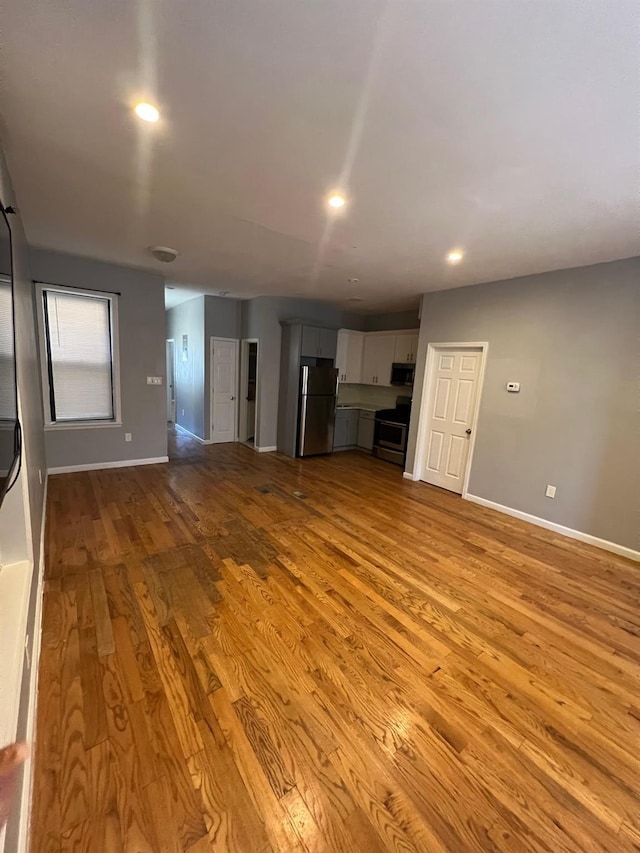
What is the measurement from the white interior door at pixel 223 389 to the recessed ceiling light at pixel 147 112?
191 inches

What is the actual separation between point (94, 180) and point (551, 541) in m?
4.98

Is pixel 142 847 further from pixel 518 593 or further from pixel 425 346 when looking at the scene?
pixel 425 346

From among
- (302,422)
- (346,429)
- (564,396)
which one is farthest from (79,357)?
(564,396)

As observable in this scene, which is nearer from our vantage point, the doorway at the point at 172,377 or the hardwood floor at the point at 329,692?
the hardwood floor at the point at 329,692

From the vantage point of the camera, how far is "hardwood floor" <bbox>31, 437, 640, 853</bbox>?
1236mm

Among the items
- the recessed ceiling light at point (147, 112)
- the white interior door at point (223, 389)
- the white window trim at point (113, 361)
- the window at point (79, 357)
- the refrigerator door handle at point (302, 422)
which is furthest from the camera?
the white interior door at point (223, 389)

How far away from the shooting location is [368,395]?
7477 mm

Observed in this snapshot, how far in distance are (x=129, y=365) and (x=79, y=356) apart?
1.89ft

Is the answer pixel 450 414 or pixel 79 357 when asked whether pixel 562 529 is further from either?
pixel 79 357

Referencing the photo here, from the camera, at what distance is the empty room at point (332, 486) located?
1.22 meters

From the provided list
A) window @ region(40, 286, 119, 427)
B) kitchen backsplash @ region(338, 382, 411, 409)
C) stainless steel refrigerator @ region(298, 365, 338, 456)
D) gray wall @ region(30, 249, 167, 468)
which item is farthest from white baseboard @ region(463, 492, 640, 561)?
window @ region(40, 286, 119, 427)

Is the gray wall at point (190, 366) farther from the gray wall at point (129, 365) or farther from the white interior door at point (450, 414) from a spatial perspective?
the white interior door at point (450, 414)

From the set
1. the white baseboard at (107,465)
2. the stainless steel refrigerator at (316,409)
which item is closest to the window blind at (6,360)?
the white baseboard at (107,465)

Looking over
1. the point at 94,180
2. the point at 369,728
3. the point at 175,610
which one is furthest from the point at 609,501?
the point at 94,180
